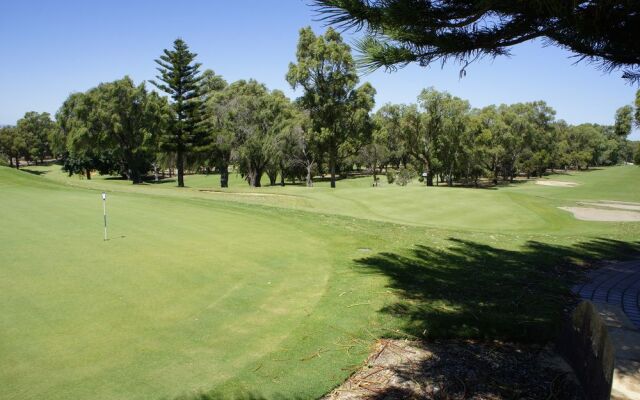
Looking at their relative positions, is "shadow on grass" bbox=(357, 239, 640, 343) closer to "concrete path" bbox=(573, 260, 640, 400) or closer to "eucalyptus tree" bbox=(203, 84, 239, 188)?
"concrete path" bbox=(573, 260, 640, 400)

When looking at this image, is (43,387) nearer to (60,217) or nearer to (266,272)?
(266,272)

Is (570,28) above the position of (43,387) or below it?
above

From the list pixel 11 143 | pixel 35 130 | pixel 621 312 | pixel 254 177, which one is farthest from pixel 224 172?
pixel 35 130

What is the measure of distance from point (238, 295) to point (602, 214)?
69.8 ft

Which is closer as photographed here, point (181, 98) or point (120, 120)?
point (181, 98)

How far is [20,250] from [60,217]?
3.63 meters

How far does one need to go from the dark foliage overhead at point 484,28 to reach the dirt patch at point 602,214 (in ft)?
53.0

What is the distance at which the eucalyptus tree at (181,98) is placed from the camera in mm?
35531

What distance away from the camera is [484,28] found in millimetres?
5270

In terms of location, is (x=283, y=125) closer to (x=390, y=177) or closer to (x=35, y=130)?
(x=390, y=177)

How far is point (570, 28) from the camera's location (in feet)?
15.9

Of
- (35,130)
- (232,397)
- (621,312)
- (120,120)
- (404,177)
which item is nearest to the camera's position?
(232,397)

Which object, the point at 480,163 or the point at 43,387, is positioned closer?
the point at 43,387

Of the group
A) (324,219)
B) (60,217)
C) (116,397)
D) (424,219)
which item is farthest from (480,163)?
(116,397)
